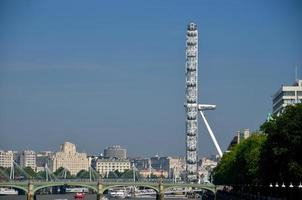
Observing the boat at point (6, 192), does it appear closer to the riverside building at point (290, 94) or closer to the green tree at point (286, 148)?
the riverside building at point (290, 94)

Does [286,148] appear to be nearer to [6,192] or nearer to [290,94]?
[290,94]

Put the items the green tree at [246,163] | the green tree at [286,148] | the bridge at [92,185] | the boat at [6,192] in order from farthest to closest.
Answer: the boat at [6,192] → the bridge at [92,185] → the green tree at [246,163] → the green tree at [286,148]

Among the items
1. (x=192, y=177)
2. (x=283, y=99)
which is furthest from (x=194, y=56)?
(x=283, y=99)

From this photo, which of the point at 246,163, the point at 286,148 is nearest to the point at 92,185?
the point at 246,163

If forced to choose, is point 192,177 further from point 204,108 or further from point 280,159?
point 280,159

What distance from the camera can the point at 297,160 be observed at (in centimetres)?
5003

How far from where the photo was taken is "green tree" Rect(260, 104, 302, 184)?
4997cm

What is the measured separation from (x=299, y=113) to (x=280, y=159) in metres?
3.12

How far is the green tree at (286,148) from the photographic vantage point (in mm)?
49969

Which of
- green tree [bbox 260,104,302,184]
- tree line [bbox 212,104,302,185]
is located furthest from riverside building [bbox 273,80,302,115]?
green tree [bbox 260,104,302,184]

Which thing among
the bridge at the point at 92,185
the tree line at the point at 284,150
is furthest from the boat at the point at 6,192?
the tree line at the point at 284,150

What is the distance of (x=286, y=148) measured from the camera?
5084cm

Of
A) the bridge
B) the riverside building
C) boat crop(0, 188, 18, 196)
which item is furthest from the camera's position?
boat crop(0, 188, 18, 196)

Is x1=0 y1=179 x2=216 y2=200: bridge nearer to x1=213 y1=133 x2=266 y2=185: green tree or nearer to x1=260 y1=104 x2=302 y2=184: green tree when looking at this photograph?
x1=213 y1=133 x2=266 y2=185: green tree
